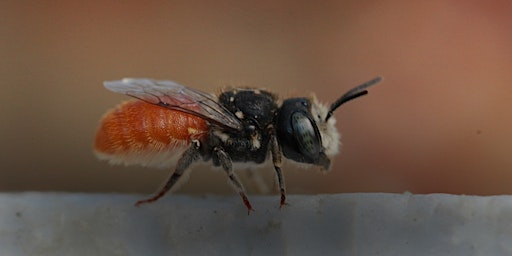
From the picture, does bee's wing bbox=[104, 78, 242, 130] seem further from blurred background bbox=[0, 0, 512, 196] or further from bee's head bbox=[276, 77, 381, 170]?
blurred background bbox=[0, 0, 512, 196]

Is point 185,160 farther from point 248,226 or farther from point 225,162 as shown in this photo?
point 248,226

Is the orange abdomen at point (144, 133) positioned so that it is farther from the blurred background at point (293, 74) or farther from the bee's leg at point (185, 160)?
the blurred background at point (293, 74)

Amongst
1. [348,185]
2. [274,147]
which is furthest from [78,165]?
[274,147]

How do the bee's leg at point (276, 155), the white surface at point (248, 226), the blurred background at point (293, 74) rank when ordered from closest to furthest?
the white surface at point (248, 226) < the bee's leg at point (276, 155) < the blurred background at point (293, 74)

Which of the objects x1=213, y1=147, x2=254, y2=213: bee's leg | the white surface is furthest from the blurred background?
the white surface

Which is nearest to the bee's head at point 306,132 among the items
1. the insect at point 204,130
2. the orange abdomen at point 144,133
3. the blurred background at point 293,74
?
the insect at point 204,130

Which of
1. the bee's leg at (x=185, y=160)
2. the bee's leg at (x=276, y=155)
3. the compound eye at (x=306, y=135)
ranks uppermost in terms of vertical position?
the compound eye at (x=306, y=135)

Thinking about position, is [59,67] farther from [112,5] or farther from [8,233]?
[8,233]

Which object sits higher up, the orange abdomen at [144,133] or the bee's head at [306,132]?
the bee's head at [306,132]
